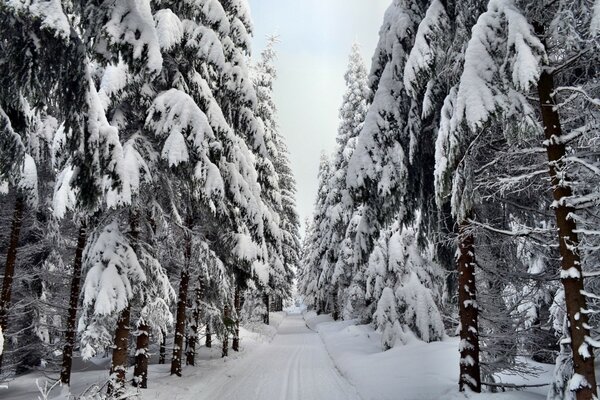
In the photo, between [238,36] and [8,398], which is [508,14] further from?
[8,398]

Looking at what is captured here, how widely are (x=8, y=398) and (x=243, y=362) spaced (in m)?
8.36

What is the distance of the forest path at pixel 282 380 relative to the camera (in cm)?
1121

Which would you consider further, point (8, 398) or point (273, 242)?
point (273, 242)

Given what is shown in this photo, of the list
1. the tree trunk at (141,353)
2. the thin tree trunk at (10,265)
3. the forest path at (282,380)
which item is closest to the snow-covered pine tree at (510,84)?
the forest path at (282,380)

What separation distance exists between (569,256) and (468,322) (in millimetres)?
3270

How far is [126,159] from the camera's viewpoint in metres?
8.38

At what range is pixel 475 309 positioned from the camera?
767cm

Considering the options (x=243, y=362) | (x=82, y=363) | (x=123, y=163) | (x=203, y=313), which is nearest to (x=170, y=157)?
(x=123, y=163)

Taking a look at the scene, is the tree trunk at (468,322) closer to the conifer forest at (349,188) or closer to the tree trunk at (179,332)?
the conifer forest at (349,188)

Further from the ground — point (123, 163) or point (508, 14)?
point (508, 14)

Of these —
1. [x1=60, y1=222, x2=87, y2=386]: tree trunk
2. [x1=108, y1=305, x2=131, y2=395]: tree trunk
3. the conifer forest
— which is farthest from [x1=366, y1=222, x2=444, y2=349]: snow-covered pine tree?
[x1=60, y1=222, x2=87, y2=386]: tree trunk

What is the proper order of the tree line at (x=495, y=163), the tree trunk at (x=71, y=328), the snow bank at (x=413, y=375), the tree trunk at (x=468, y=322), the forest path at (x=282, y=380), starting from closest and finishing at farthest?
1. the tree line at (x=495, y=163)
2. the tree trunk at (x=468, y=322)
3. the snow bank at (x=413, y=375)
4. the forest path at (x=282, y=380)
5. the tree trunk at (x=71, y=328)

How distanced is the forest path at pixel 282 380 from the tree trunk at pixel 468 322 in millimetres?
4099

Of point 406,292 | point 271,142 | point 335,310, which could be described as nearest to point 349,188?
point 406,292
